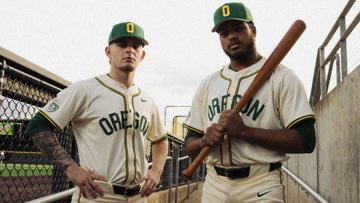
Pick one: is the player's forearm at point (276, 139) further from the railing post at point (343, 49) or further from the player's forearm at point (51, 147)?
the railing post at point (343, 49)

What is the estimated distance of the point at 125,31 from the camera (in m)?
2.82

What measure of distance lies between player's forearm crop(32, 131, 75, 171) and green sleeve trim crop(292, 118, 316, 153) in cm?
142

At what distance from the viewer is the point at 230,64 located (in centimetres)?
258

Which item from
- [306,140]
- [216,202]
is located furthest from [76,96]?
[306,140]

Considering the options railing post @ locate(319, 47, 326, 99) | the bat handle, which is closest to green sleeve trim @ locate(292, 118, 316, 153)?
the bat handle

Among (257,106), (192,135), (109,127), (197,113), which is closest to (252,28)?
(257,106)

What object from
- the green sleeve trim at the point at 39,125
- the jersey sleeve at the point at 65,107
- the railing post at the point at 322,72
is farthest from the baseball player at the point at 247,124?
the railing post at the point at 322,72

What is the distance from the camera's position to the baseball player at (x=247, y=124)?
2.14m

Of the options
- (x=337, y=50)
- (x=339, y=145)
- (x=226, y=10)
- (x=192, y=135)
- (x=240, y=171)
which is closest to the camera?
(x=240, y=171)

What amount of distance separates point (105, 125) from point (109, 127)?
0.10 feet

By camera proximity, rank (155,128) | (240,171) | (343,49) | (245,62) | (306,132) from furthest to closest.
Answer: (343,49) < (155,128) < (245,62) < (240,171) < (306,132)

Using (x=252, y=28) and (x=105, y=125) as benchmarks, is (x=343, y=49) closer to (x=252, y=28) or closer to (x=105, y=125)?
(x=252, y=28)

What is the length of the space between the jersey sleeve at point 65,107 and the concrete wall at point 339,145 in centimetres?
209

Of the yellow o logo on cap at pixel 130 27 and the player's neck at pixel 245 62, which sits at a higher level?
the yellow o logo on cap at pixel 130 27
